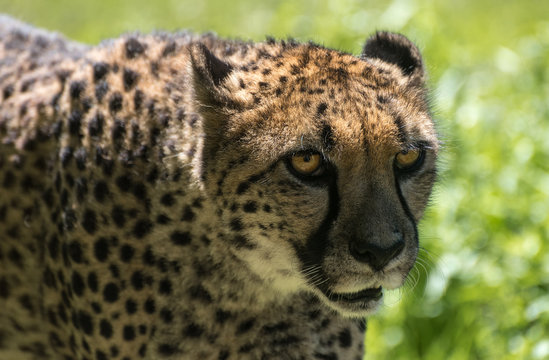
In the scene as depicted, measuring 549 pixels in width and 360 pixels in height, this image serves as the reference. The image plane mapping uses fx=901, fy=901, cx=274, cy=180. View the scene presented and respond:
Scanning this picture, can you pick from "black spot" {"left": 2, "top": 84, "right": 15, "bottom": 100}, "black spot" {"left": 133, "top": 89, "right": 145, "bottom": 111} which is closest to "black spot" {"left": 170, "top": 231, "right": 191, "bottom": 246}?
"black spot" {"left": 133, "top": 89, "right": 145, "bottom": 111}

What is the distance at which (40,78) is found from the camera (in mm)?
3326

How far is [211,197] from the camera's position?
264 cm

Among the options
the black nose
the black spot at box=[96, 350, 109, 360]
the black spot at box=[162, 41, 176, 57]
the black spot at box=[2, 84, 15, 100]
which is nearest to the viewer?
the black nose

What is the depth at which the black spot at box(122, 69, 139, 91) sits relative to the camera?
2.99 m

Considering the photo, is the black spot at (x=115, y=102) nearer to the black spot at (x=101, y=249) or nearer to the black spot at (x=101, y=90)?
the black spot at (x=101, y=90)

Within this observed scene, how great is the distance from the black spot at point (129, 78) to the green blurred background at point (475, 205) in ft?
3.36

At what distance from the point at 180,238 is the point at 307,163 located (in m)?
0.50

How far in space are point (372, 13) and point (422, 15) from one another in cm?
51

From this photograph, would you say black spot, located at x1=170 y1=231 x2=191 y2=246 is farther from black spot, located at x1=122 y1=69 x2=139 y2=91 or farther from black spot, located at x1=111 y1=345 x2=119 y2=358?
black spot, located at x1=122 y1=69 x2=139 y2=91

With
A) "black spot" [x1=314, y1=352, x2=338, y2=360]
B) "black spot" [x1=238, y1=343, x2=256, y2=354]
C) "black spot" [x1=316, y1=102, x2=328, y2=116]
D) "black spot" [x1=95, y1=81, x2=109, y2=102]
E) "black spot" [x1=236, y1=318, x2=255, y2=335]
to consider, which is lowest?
"black spot" [x1=314, y1=352, x2=338, y2=360]

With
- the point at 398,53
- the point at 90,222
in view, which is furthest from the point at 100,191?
the point at 398,53

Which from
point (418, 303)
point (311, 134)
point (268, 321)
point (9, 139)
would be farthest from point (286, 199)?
point (418, 303)

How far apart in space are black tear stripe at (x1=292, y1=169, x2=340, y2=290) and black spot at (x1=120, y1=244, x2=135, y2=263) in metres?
0.54

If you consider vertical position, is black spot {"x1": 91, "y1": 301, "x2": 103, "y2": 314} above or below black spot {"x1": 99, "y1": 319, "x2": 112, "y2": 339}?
above
